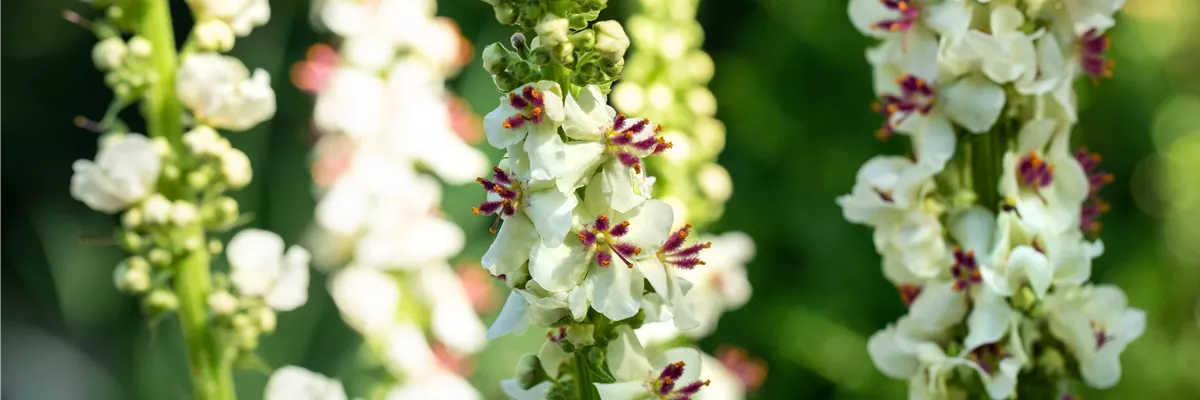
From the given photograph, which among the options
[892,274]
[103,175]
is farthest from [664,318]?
[103,175]

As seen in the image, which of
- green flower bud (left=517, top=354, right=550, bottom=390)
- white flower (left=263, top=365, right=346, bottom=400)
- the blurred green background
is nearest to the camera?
green flower bud (left=517, top=354, right=550, bottom=390)

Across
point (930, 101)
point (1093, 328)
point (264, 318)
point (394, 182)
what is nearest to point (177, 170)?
point (264, 318)

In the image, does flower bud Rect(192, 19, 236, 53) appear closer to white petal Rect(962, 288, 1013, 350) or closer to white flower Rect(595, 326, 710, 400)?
white flower Rect(595, 326, 710, 400)

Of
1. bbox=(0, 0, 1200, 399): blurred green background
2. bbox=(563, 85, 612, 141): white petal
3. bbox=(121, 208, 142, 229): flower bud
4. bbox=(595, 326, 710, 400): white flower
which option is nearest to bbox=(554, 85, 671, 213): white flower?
bbox=(563, 85, 612, 141): white petal

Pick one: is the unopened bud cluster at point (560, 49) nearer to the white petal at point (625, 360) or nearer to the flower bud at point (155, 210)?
the white petal at point (625, 360)

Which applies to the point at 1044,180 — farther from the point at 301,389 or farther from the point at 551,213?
the point at 301,389

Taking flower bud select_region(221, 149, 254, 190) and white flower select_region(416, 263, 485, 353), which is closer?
flower bud select_region(221, 149, 254, 190)

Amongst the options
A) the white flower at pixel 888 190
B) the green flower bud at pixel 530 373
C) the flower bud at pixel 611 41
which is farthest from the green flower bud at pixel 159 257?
the white flower at pixel 888 190
